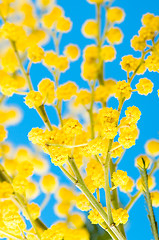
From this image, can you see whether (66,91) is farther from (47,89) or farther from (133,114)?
(133,114)

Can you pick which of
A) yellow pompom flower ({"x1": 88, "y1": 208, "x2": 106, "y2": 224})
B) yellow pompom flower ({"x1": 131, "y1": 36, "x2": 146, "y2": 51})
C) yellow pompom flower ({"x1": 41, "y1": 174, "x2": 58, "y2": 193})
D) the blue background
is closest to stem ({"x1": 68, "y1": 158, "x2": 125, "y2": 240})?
yellow pompom flower ({"x1": 88, "y1": 208, "x2": 106, "y2": 224})

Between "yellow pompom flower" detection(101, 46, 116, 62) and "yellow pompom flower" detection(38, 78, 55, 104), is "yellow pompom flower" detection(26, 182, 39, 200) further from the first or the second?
"yellow pompom flower" detection(101, 46, 116, 62)

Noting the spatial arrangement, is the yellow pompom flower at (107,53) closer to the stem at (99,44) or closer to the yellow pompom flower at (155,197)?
the stem at (99,44)

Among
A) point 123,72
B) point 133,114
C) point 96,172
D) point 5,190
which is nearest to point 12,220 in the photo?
point 5,190

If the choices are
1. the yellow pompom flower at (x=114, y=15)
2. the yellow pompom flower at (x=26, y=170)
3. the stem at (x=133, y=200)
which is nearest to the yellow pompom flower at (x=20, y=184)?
the yellow pompom flower at (x=26, y=170)

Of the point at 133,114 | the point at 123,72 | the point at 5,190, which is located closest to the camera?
the point at 133,114

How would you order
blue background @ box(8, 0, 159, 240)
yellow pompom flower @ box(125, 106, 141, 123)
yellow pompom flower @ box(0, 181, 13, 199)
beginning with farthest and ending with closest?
blue background @ box(8, 0, 159, 240), yellow pompom flower @ box(0, 181, 13, 199), yellow pompom flower @ box(125, 106, 141, 123)
